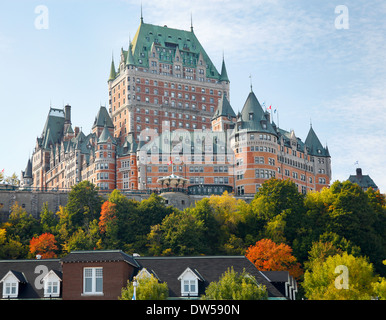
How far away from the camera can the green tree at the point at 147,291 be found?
53.9 metres

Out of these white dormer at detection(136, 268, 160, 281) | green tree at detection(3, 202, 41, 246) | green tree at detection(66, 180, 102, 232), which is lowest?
white dormer at detection(136, 268, 160, 281)

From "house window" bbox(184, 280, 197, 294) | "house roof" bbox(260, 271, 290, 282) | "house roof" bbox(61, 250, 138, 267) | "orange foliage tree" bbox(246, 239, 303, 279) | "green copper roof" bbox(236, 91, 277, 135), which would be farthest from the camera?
"green copper roof" bbox(236, 91, 277, 135)

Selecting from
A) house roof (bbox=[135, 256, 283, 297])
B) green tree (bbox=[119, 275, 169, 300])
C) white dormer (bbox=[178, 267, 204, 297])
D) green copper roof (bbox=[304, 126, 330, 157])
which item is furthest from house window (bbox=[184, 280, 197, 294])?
green copper roof (bbox=[304, 126, 330, 157])

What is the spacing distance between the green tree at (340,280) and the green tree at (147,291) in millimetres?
18256

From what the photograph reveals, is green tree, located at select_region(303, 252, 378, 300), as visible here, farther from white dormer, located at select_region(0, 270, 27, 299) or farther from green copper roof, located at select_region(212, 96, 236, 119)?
green copper roof, located at select_region(212, 96, 236, 119)

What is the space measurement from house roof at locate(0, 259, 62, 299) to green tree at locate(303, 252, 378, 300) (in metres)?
25.7

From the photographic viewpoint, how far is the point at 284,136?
182 metres

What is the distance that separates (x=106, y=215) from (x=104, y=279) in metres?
64.7

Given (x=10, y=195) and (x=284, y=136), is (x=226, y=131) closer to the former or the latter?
(x=284, y=136)

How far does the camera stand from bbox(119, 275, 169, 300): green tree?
5388 centimetres

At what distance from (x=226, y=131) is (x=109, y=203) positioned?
59444mm

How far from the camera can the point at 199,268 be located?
63750 mm

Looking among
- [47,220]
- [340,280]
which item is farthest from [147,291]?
[47,220]

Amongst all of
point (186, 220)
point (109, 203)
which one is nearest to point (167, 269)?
point (186, 220)
